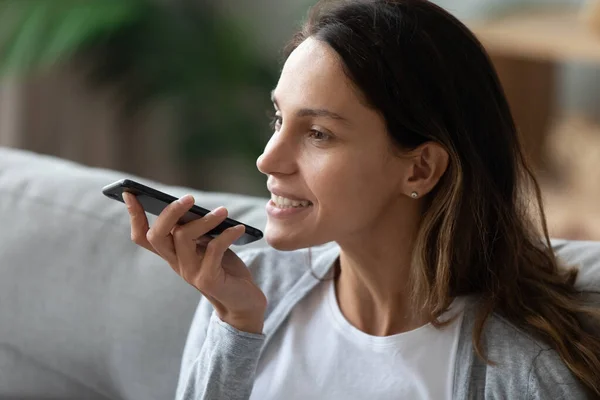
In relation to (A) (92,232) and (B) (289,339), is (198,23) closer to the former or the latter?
(A) (92,232)

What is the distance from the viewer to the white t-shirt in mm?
1260

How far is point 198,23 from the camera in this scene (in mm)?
3193

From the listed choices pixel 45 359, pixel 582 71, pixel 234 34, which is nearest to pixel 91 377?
pixel 45 359

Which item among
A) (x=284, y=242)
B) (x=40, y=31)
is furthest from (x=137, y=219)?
(x=40, y=31)

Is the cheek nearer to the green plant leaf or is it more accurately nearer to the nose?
the nose

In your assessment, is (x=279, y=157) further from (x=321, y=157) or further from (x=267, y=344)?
(x=267, y=344)

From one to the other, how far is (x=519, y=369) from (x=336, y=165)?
32 centimetres

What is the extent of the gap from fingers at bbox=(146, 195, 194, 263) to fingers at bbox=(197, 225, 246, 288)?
0.13ft

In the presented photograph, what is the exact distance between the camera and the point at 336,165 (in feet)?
3.92

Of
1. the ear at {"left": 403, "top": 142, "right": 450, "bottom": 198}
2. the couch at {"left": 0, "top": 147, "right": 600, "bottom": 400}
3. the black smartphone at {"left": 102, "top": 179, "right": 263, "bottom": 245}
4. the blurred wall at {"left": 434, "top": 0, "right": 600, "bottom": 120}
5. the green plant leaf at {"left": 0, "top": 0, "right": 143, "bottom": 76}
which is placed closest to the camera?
the black smartphone at {"left": 102, "top": 179, "right": 263, "bottom": 245}

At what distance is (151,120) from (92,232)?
1.95m

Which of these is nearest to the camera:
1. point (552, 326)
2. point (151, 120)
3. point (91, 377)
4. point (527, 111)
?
point (552, 326)

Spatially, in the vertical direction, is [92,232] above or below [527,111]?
below

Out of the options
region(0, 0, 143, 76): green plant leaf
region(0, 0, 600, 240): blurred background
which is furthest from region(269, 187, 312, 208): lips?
region(0, 0, 143, 76): green plant leaf
